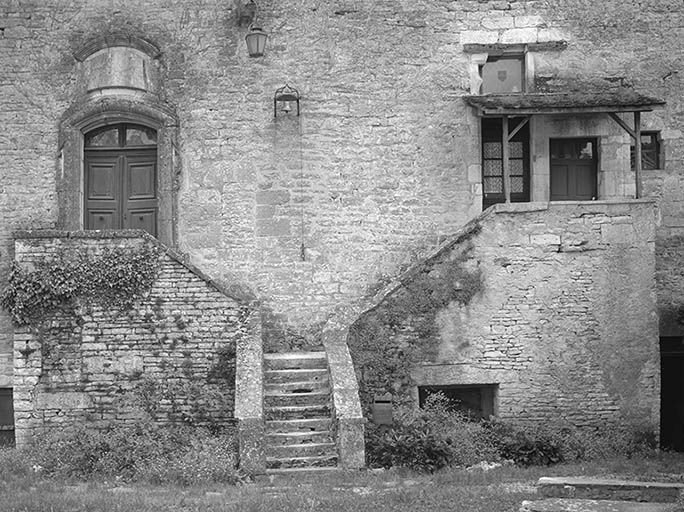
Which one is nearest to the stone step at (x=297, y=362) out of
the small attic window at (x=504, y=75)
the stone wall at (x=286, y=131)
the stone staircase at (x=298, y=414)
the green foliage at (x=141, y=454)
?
the stone staircase at (x=298, y=414)

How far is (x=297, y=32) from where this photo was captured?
15039 millimetres

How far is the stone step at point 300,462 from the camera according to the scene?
10906 millimetres

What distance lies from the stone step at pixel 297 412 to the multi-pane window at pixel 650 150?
7738 mm

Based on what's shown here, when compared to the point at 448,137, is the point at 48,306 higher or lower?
lower

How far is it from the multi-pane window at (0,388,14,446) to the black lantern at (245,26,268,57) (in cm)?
687

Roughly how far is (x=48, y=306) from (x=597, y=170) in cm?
936

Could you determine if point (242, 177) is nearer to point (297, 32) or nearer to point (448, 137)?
point (297, 32)

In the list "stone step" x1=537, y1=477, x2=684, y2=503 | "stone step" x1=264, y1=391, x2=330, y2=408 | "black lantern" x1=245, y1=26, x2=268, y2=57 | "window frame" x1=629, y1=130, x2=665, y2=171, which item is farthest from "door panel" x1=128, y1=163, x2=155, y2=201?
"stone step" x1=537, y1=477, x2=684, y2=503

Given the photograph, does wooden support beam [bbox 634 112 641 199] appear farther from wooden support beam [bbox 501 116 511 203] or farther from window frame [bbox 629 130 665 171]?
wooden support beam [bbox 501 116 511 203]

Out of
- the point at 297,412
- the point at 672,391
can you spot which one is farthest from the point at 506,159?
the point at 297,412

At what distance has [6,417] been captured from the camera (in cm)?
1453

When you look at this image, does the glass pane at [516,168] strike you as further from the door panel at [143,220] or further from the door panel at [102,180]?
the door panel at [102,180]

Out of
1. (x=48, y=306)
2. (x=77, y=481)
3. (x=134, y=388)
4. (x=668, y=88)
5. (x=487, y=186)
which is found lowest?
(x=77, y=481)

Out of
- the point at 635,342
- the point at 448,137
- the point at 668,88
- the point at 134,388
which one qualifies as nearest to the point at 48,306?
the point at 134,388
